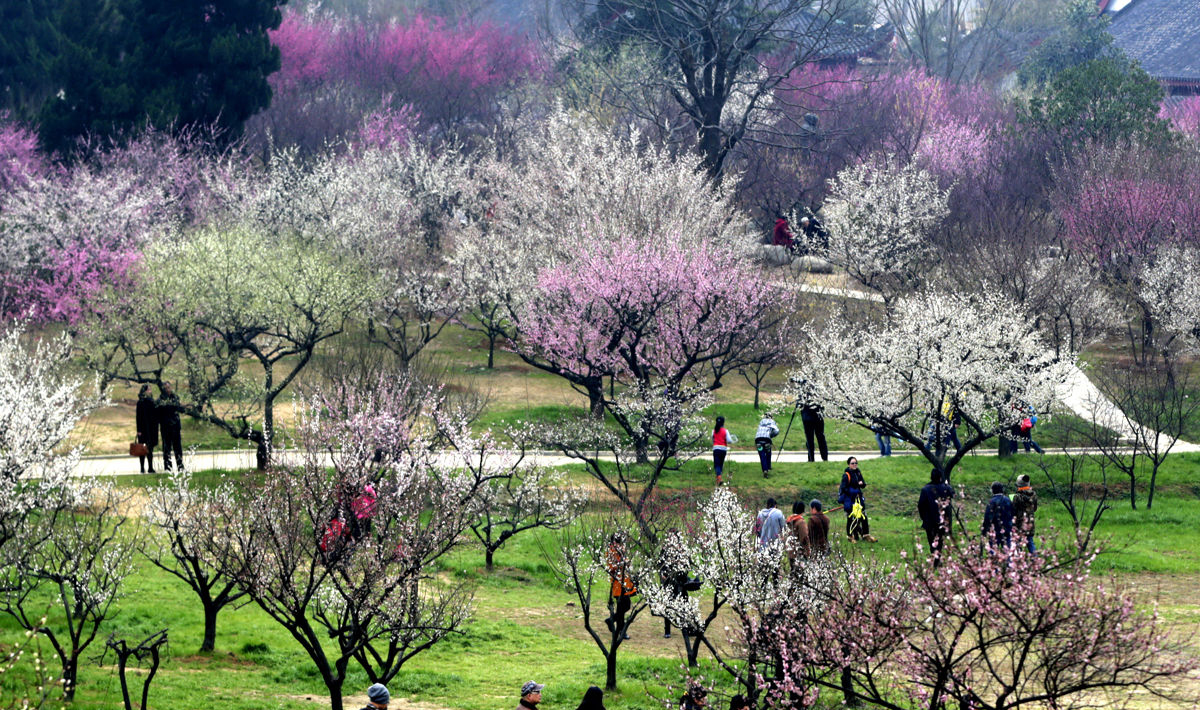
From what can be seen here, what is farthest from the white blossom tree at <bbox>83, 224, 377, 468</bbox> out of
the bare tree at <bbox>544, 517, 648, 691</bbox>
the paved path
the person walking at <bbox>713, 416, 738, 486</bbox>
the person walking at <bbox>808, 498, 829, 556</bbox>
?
the person walking at <bbox>808, 498, 829, 556</bbox>

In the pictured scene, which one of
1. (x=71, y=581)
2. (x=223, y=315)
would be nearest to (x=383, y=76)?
(x=223, y=315)

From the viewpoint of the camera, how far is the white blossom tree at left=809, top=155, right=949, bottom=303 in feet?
169

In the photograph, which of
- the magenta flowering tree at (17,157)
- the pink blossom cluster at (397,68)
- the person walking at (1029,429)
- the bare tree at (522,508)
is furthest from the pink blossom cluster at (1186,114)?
the magenta flowering tree at (17,157)

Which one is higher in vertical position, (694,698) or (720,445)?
(720,445)

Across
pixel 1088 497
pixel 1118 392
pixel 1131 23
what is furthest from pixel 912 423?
pixel 1131 23

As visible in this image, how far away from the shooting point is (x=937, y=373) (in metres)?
32.8

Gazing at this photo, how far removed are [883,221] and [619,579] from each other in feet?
112

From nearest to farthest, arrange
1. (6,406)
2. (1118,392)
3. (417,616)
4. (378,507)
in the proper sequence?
(417,616), (378,507), (6,406), (1118,392)

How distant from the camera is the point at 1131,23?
309 ft

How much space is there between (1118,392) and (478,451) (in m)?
20.7

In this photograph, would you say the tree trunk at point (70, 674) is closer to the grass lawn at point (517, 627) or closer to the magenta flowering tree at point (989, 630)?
the grass lawn at point (517, 627)

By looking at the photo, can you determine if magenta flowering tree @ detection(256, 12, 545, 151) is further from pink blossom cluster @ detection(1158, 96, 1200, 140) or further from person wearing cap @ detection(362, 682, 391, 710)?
person wearing cap @ detection(362, 682, 391, 710)

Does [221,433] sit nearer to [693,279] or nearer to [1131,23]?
[693,279]

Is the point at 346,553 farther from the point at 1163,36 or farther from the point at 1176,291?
the point at 1163,36
